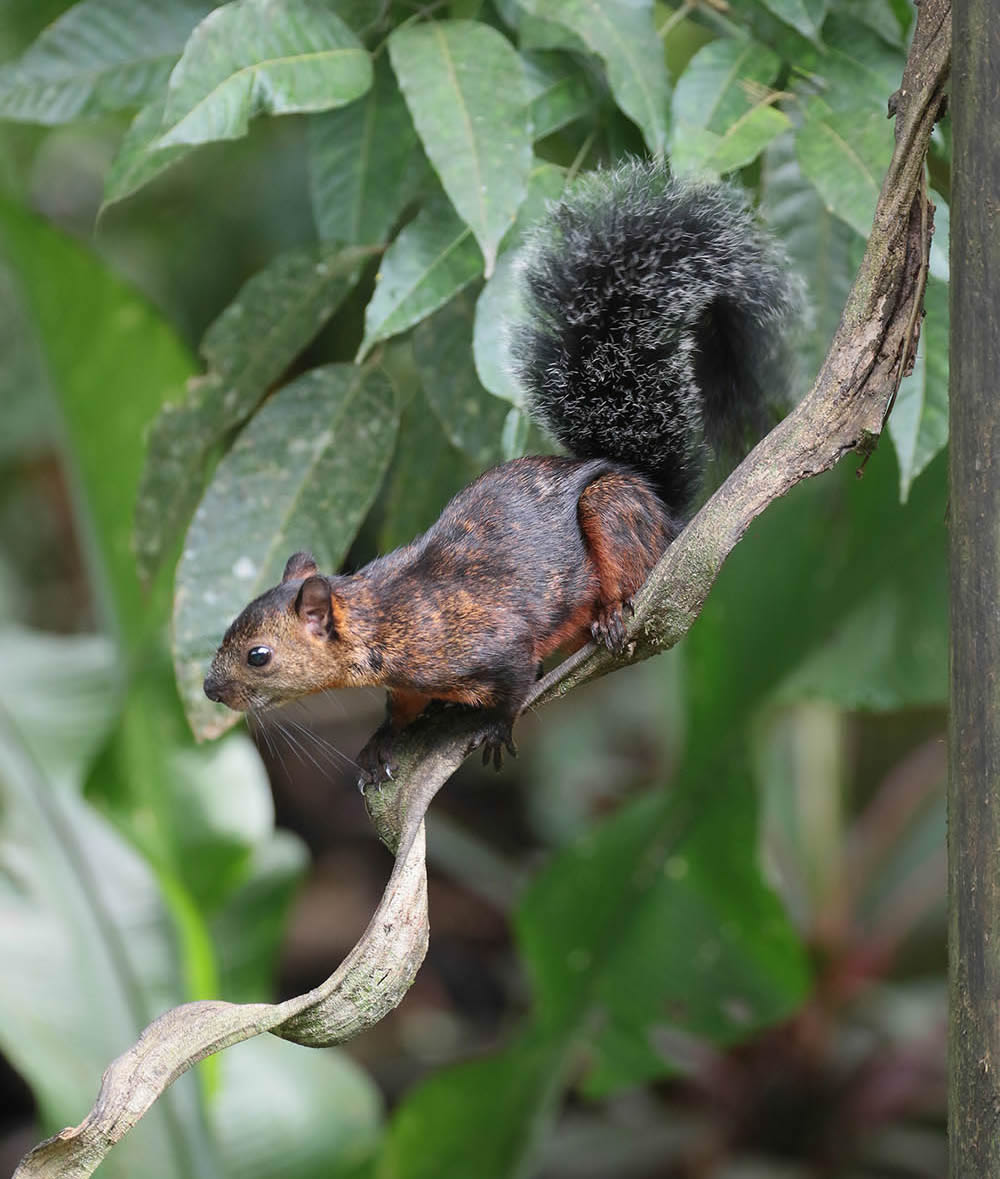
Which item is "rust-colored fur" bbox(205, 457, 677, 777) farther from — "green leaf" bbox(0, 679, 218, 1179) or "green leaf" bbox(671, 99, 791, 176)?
"green leaf" bbox(0, 679, 218, 1179)

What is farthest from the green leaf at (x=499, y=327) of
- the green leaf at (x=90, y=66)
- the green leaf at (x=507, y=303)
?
the green leaf at (x=90, y=66)

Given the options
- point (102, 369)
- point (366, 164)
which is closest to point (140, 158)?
point (366, 164)

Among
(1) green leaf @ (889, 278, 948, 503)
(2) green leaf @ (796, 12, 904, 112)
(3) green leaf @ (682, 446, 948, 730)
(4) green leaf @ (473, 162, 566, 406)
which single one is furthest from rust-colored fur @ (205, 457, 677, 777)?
(3) green leaf @ (682, 446, 948, 730)

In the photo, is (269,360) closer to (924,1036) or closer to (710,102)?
(710,102)

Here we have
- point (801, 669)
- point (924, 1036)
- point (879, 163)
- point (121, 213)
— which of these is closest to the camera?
point (879, 163)

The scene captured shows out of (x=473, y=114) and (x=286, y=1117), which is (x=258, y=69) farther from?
(x=286, y=1117)

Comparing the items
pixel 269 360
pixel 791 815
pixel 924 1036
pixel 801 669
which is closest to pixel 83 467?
pixel 269 360

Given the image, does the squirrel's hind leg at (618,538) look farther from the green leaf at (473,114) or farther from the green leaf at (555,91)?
the green leaf at (555,91)
